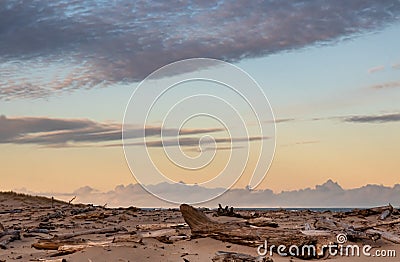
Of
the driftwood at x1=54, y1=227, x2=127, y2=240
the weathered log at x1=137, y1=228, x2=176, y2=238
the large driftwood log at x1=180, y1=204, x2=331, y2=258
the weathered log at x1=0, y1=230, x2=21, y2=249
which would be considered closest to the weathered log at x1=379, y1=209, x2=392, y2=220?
the large driftwood log at x1=180, y1=204, x2=331, y2=258

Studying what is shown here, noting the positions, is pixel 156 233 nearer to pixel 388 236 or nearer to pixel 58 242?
pixel 58 242

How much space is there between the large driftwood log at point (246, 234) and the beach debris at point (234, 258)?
1.21 metres

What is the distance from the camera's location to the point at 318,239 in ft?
43.0

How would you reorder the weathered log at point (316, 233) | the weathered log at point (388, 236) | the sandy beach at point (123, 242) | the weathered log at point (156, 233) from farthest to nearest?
the weathered log at point (156, 233)
the weathered log at point (388, 236)
the weathered log at point (316, 233)
the sandy beach at point (123, 242)

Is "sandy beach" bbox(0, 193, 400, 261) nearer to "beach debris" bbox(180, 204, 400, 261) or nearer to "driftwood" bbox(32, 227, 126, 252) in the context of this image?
"driftwood" bbox(32, 227, 126, 252)

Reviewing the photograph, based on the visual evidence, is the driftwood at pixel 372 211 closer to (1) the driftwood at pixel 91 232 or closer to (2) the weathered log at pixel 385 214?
(2) the weathered log at pixel 385 214

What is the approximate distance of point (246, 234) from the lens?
13.5 metres

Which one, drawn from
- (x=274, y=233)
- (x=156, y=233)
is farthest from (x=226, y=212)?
(x=274, y=233)

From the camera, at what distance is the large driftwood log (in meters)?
13.0

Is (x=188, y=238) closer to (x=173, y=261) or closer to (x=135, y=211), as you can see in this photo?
(x=173, y=261)

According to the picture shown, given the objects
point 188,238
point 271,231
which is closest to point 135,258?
point 188,238

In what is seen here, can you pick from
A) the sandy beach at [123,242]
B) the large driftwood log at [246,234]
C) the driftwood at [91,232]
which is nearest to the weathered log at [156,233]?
the sandy beach at [123,242]

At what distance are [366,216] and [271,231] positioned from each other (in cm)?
786

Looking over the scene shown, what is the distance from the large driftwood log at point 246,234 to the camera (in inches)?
512
